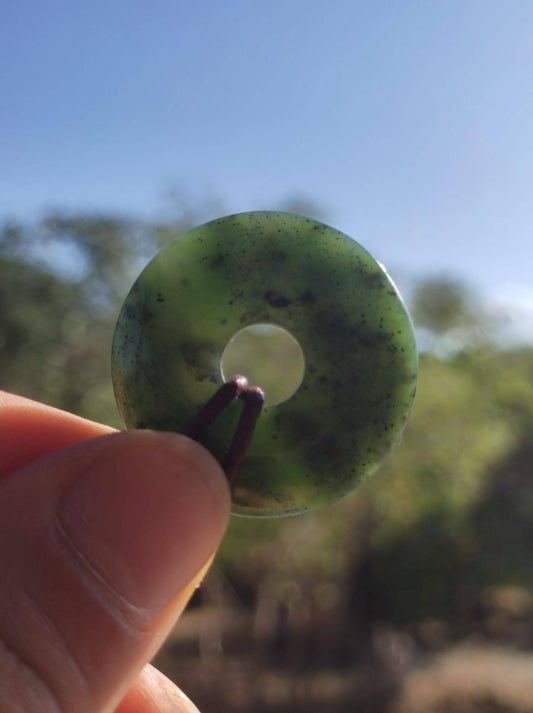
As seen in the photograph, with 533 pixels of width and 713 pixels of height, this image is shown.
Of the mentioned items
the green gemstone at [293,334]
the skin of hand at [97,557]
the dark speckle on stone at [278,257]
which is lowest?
the skin of hand at [97,557]

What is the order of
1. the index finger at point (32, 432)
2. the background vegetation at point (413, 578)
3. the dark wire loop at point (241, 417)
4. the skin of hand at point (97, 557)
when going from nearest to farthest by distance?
1. the skin of hand at point (97, 557)
2. the dark wire loop at point (241, 417)
3. the index finger at point (32, 432)
4. the background vegetation at point (413, 578)

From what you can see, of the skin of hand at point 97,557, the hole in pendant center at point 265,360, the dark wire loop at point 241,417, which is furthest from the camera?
the hole in pendant center at point 265,360

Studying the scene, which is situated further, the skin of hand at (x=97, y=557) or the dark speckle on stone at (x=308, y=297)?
the dark speckle on stone at (x=308, y=297)

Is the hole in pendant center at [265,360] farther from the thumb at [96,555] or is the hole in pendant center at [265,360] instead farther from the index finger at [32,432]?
the thumb at [96,555]

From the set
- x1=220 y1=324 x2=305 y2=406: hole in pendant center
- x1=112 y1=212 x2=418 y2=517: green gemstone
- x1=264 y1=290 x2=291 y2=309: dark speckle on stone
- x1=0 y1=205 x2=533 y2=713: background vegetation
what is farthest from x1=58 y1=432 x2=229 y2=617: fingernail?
x1=0 y1=205 x2=533 y2=713: background vegetation

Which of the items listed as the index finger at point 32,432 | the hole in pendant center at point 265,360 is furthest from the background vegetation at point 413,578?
the index finger at point 32,432

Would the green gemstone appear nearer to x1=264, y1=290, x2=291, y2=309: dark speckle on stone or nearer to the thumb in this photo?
x1=264, y1=290, x2=291, y2=309: dark speckle on stone
